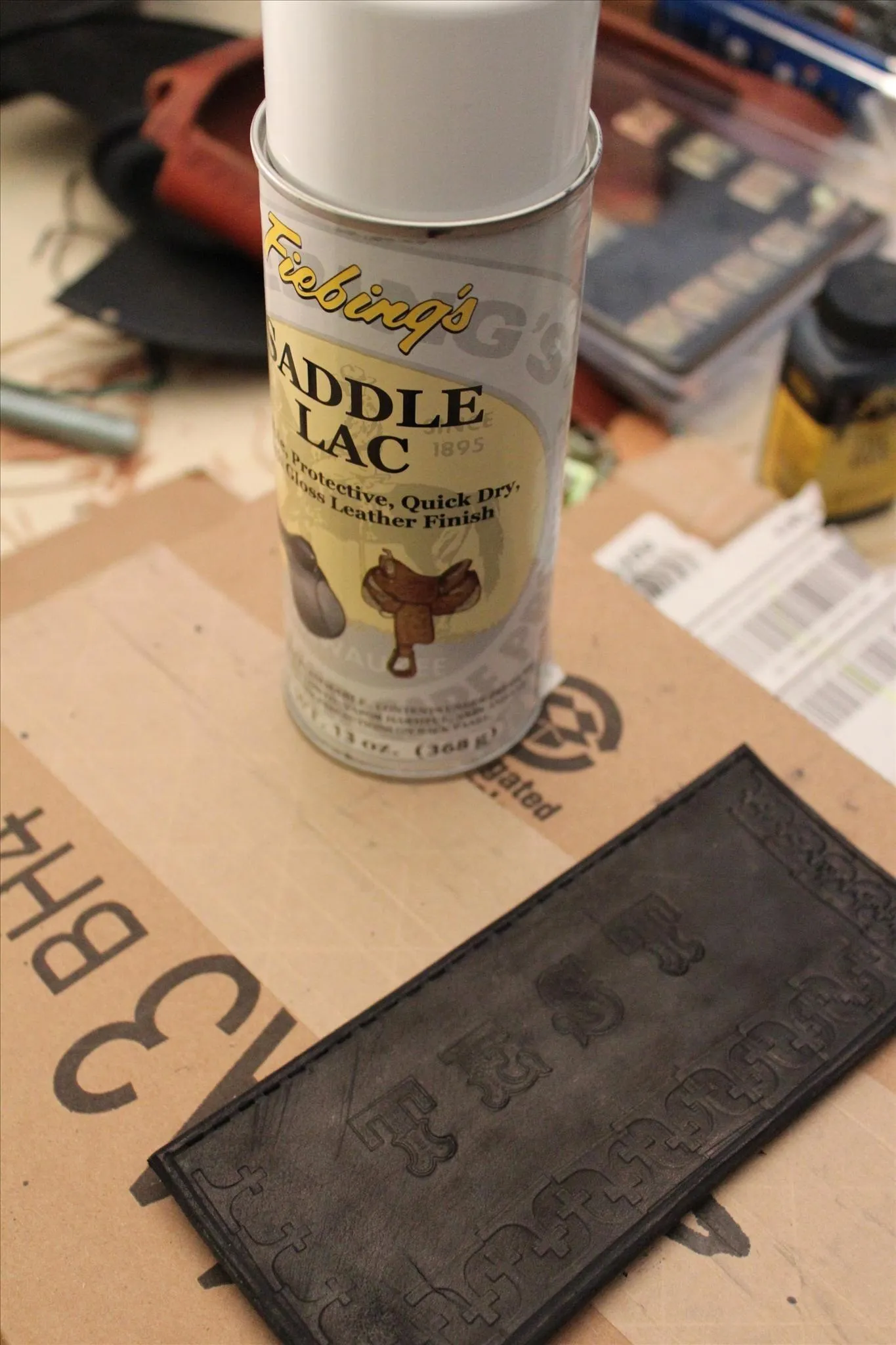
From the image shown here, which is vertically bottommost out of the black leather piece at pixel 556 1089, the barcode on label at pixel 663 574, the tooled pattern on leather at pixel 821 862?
the barcode on label at pixel 663 574

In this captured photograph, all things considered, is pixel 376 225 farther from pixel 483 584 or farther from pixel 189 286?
pixel 189 286

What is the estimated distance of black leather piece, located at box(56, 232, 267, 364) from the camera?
692mm

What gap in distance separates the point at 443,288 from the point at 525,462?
0.08m

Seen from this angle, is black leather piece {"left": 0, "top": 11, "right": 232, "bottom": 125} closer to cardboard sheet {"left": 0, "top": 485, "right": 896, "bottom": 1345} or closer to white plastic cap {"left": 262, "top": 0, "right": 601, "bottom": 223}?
cardboard sheet {"left": 0, "top": 485, "right": 896, "bottom": 1345}

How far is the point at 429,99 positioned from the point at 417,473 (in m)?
0.11

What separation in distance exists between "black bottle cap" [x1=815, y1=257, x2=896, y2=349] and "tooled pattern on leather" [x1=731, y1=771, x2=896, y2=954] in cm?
24

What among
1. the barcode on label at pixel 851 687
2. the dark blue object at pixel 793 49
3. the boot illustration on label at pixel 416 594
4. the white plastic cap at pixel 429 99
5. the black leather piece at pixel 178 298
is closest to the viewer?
the white plastic cap at pixel 429 99

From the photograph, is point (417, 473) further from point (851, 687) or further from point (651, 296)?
point (651, 296)

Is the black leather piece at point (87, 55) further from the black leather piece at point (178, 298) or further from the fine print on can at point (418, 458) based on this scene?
the fine print on can at point (418, 458)

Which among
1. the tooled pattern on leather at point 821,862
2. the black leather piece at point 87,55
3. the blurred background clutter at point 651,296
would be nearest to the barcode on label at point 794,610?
the blurred background clutter at point 651,296

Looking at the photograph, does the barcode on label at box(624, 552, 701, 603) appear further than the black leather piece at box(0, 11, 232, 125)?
No

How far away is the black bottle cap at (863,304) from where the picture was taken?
582 mm

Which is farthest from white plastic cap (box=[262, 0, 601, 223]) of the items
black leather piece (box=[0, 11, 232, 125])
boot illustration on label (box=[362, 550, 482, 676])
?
black leather piece (box=[0, 11, 232, 125])

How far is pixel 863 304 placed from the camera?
0.59 metres
